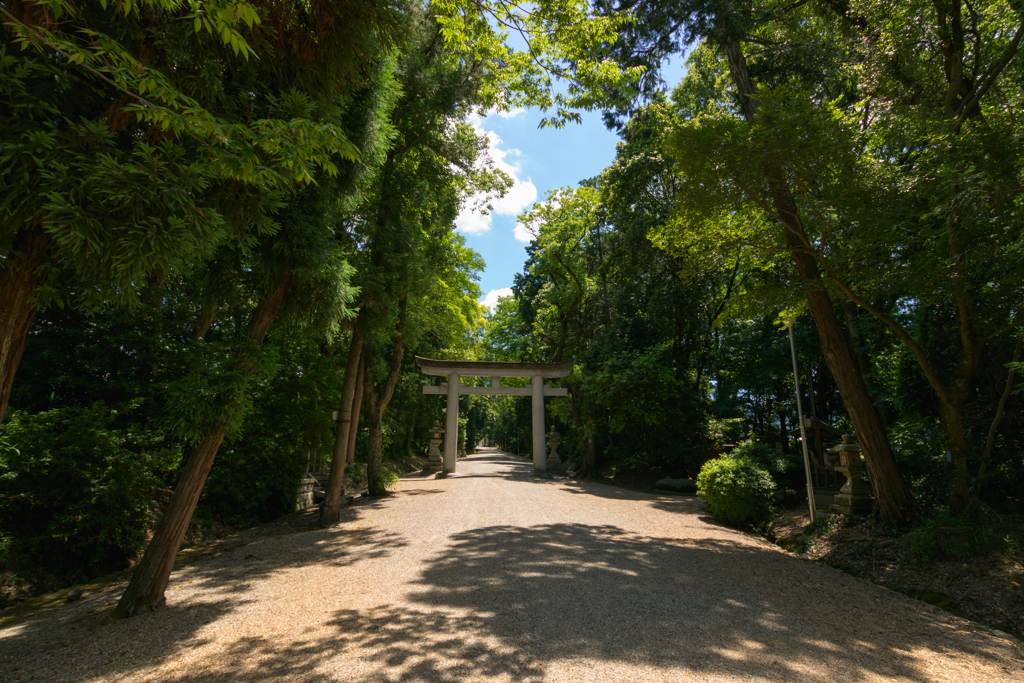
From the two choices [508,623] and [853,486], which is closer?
[508,623]

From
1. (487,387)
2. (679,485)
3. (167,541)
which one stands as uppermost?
(487,387)

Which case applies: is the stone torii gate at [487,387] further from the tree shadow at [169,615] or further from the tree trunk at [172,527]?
the tree trunk at [172,527]

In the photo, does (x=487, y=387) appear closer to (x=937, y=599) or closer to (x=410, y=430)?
(x=410, y=430)

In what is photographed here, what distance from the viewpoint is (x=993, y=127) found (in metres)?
5.27

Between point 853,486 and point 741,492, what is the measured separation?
5.42 feet

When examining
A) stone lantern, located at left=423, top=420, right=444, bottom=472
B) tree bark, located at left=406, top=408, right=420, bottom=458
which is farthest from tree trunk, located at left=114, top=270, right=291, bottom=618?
tree bark, located at left=406, top=408, right=420, bottom=458

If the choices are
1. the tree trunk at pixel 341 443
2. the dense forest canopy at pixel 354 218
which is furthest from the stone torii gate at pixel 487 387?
the tree trunk at pixel 341 443

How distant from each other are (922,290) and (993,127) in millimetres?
1928

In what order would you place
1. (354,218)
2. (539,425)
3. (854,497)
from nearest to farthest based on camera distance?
1. (854,497)
2. (354,218)
3. (539,425)

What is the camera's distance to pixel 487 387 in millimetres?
16781

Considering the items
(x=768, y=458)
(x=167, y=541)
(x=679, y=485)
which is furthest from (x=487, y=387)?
(x=167, y=541)

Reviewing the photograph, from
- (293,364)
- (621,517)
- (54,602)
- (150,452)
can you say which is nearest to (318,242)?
(150,452)

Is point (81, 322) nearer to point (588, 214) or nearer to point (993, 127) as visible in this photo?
point (993, 127)

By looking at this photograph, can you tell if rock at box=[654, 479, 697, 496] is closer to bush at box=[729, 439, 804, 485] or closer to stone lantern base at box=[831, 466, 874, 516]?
bush at box=[729, 439, 804, 485]
